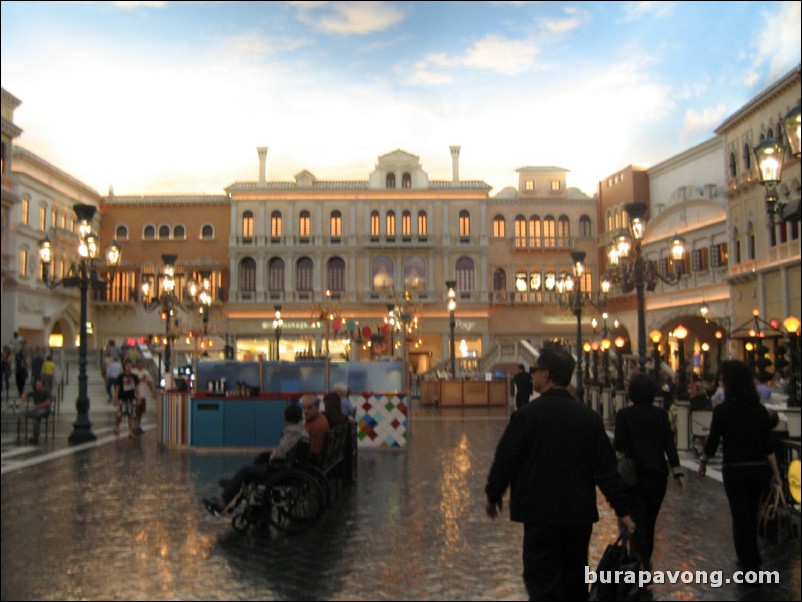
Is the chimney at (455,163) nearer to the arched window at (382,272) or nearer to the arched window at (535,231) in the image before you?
the arched window at (535,231)

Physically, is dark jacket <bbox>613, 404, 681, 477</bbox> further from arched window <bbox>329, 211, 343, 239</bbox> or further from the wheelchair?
arched window <bbox>329, 211, 343, 239</bbox>

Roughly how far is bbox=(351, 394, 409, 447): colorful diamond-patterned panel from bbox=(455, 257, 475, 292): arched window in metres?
34.0

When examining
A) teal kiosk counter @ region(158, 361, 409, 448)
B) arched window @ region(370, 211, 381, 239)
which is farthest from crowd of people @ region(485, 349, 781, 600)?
arched window @ region(370, 211, 381, 239)

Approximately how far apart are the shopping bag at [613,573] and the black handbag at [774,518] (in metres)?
3.76

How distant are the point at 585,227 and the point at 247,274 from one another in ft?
69.5

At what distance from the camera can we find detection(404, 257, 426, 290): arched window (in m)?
50.4

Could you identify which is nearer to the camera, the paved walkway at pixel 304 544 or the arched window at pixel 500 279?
the paved walkway at pixel 304 544

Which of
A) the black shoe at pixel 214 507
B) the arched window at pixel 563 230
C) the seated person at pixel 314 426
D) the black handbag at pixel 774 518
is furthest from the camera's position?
the arched window at pixel 563 230

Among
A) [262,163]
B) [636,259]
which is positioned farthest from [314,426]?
[262,163]

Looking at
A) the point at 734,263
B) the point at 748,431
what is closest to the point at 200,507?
the point at 748,431

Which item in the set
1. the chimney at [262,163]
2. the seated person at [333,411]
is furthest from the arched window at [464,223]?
the seated person at [333,411]

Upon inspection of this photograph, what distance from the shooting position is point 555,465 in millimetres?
4602

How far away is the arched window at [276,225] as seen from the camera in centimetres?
5056

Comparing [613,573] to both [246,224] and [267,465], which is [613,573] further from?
[246,224]
